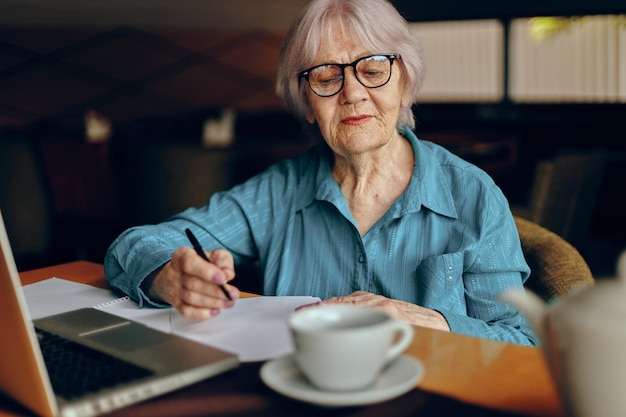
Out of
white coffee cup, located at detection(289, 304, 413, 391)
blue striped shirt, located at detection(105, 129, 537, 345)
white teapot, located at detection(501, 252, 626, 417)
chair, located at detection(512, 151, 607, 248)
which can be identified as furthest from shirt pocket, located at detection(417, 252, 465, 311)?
chair, located at detection(512, 151, 607, 248)

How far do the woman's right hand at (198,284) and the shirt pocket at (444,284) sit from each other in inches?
18.2

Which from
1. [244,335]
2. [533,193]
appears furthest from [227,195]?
[533,193]

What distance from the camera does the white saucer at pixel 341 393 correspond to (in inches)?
33.3

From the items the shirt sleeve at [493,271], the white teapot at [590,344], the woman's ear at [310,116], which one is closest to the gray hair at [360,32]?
the woman's ear at [310,116]

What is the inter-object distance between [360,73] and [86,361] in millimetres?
954

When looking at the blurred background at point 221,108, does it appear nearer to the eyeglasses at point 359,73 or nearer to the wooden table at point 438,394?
the eyeglasses at point 359,73

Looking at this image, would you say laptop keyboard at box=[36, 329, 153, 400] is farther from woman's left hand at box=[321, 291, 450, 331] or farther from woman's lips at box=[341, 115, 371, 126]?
woman's lips at box=[341, 115, 371, 126]

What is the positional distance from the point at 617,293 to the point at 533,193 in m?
2.87

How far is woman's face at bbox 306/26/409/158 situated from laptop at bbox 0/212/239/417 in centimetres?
72

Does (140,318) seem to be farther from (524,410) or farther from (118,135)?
(118,135)

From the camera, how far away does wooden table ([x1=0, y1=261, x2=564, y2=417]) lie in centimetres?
88

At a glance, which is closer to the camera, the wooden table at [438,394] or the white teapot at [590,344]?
the white teapot at [590,344]

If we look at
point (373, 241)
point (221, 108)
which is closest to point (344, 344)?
point (373, 241)

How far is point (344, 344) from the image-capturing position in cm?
79
